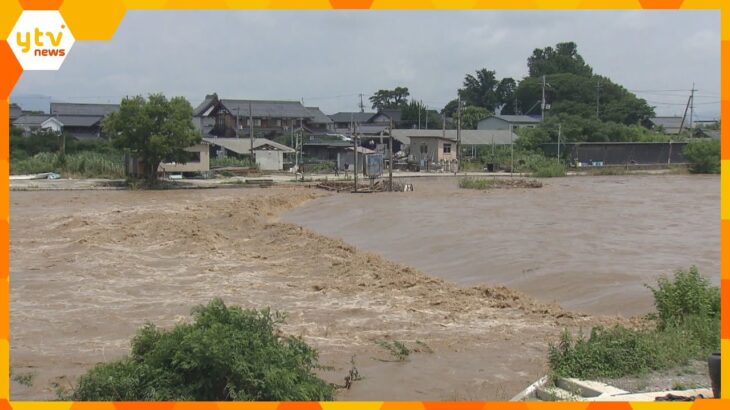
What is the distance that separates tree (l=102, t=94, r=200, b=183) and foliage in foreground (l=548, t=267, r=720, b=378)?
28528mm

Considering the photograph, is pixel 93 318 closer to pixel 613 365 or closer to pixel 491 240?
pixel 613 365

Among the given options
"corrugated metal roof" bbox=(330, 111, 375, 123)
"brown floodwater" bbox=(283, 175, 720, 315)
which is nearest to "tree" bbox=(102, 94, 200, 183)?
"brown floodwater" bbox=(283, 175, 720, 315)

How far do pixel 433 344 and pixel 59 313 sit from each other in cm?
568

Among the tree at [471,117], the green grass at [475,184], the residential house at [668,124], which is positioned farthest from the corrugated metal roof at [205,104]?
the residential house at [668,124]

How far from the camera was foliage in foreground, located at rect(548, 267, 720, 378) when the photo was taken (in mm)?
5945

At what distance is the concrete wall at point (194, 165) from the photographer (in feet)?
125

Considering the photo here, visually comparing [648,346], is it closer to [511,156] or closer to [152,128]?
[152,128]

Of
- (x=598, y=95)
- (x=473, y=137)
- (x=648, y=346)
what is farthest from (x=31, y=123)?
(x=648, y=346)

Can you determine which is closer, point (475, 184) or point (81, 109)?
point (475, 184)

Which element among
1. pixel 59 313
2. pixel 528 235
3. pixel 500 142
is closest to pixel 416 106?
pixel 500 142

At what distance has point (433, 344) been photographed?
8.26 metres

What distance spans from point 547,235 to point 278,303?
8.38 meters

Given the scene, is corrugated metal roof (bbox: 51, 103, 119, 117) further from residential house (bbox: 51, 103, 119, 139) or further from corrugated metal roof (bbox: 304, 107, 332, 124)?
corrugated metal roof (bbox: 304, 107, 332, 124)

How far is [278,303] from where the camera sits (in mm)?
10812
